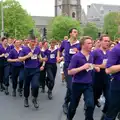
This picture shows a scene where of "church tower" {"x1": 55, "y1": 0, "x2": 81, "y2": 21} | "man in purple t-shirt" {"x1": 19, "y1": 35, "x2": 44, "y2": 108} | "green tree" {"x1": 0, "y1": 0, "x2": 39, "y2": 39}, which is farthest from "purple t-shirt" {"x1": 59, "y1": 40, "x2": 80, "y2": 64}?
"church tower" {"x1": 55, "y1": 0, "x2": 81, "y2": 21}

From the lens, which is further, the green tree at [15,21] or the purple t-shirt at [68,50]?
the green tree at [15,21]

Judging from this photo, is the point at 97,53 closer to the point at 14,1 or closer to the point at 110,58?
the point at 110,58

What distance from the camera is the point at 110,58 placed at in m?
5.59

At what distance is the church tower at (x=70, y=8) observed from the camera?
141750 millimetres

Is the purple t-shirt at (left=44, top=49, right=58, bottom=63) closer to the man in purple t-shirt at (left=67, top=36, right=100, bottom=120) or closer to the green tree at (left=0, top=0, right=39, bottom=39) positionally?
the man in purple t-shirt at (left=67, top=36, right=100, bottom=120)

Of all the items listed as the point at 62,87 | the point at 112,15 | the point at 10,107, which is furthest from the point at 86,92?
the point at 112,15

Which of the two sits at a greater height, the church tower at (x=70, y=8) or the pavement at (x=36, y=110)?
the church tower at (x=70, y=8)

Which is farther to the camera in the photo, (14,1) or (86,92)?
(14,1)

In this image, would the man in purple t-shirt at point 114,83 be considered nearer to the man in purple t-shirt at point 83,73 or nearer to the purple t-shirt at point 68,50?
the man in purple t-shirt at point 83,73

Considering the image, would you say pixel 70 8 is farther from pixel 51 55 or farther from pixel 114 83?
pixel 114 83

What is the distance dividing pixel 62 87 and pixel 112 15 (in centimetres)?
9984

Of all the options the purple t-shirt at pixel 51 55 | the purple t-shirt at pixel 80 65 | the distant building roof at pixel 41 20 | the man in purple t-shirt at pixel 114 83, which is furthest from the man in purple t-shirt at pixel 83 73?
the distant building roof at pixel 41 20

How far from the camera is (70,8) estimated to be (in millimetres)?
142125

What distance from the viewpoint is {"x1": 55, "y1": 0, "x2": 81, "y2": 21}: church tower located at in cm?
14175
